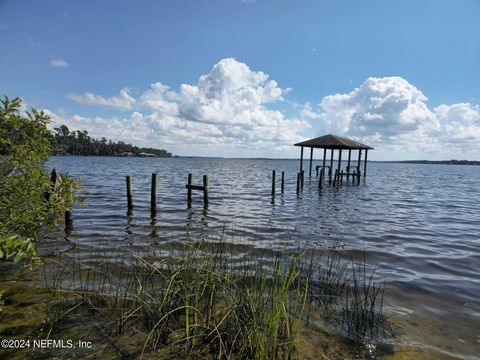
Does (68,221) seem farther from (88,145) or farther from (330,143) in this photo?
(88,145)

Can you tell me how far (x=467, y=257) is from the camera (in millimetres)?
8312

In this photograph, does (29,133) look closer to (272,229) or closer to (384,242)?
(272,229)

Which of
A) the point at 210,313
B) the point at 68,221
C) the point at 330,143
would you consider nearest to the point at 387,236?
the point at 210,313

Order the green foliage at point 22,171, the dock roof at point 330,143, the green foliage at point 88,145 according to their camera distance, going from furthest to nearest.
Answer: the green foliage at point 88,145
the dock roof at point 330,143
the green foliage at point 22,171

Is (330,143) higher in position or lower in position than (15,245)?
higher

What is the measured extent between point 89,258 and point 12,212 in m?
3.59

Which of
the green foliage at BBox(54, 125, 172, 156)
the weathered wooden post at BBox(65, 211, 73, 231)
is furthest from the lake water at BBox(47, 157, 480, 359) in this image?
the green foliage at BBox(54, 125, 172, 156)

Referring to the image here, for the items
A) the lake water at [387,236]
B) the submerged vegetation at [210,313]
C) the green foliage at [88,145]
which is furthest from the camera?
the green foliage at [88,145]

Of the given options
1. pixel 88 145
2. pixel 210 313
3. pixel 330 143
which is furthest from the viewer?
pixel 88 145

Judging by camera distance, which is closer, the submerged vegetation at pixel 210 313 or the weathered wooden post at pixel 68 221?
the submerged vegetation at pixel 210 313

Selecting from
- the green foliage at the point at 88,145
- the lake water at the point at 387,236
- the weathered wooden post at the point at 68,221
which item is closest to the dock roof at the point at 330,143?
the lake water at the point at 387,236

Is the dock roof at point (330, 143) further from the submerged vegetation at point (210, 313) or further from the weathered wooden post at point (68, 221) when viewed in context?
the submerged vegetation at point (210, 313)

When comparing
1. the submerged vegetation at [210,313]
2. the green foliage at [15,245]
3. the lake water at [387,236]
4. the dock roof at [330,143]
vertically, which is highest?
the dock roof at [330,143]

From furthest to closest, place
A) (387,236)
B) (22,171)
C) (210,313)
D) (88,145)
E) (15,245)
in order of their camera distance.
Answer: (88,145) → (387,236) → (22,171) → (210,313) → (15,245)
